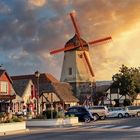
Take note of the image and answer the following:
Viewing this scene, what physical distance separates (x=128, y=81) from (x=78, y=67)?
1147 cm

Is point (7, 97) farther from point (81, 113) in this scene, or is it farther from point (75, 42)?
point (75, 42)

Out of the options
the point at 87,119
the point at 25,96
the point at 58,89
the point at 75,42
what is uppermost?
the point at 75,42

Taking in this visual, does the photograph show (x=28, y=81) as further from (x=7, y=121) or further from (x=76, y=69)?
(x=7, y=121)

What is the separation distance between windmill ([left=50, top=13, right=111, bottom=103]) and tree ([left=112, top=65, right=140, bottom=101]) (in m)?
5.88

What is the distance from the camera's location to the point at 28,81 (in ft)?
296

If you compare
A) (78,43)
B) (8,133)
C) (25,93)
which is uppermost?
(78,43)

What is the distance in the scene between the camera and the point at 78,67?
11188 centimetres

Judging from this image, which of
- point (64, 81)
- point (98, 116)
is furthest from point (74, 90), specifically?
point (98, 116)

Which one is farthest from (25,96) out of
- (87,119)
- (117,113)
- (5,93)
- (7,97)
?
(87,119)

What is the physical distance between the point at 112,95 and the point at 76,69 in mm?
11490

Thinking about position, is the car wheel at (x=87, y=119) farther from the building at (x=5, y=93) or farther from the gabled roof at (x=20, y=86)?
the gabled roof at (x=20, y=86)

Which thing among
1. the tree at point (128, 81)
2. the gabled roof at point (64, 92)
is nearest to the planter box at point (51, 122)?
the gabled roof at point (64, 92)

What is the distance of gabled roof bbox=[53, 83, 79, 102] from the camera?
9932cm

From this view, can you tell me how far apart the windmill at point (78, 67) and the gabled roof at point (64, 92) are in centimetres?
345
